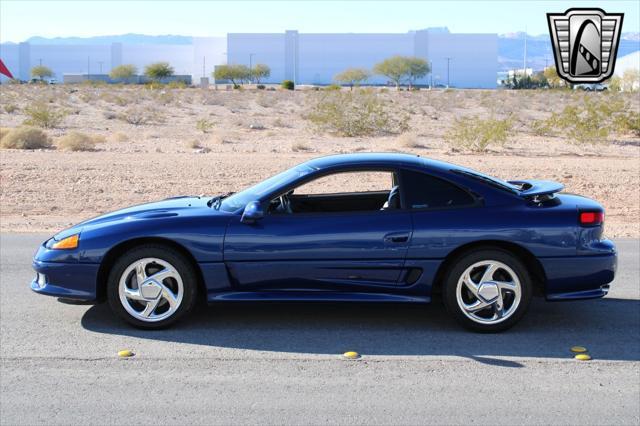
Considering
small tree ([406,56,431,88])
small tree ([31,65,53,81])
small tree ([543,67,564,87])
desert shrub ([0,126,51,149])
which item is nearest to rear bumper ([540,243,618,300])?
desert shrub ([0,126,51,149])

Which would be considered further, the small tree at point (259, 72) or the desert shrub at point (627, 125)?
the small tree at point (259, 72)

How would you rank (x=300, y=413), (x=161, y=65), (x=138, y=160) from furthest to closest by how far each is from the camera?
(x=161, y=65), (x=138, y=160), (x=300, y=413)

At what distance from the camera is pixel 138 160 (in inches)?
915

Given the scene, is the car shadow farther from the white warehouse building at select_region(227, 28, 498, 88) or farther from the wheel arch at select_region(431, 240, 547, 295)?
the white warehouse building at select_region(227, 28, 498, 88)

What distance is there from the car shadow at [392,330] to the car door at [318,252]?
1.40 ft

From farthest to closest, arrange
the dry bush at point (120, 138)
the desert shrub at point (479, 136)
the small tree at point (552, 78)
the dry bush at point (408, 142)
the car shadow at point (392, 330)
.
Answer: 1. the small tree at point (552, 78)
2. the dry bush at point (120, 138)
3. the dry bush at point (408, 142)
4. the desert shrub at point (479, 136)
5. the car shadow at point (392, 330)

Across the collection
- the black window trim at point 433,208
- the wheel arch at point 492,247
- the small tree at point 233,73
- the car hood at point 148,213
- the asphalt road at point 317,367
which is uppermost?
the small tree at point 233,73

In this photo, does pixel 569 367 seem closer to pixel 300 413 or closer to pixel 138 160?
pixel 300 413

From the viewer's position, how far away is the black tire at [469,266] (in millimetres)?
7266

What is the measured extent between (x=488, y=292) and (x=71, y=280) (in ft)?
10.7

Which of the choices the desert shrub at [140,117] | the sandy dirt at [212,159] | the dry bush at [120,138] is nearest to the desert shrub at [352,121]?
the sandy dirt at [212,159]

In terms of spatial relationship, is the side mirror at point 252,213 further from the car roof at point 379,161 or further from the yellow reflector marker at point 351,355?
the yellow reflector marker at point 351,355

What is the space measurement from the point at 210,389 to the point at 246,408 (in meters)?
0.44

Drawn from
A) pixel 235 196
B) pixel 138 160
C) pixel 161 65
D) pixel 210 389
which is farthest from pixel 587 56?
pixel 161 65
